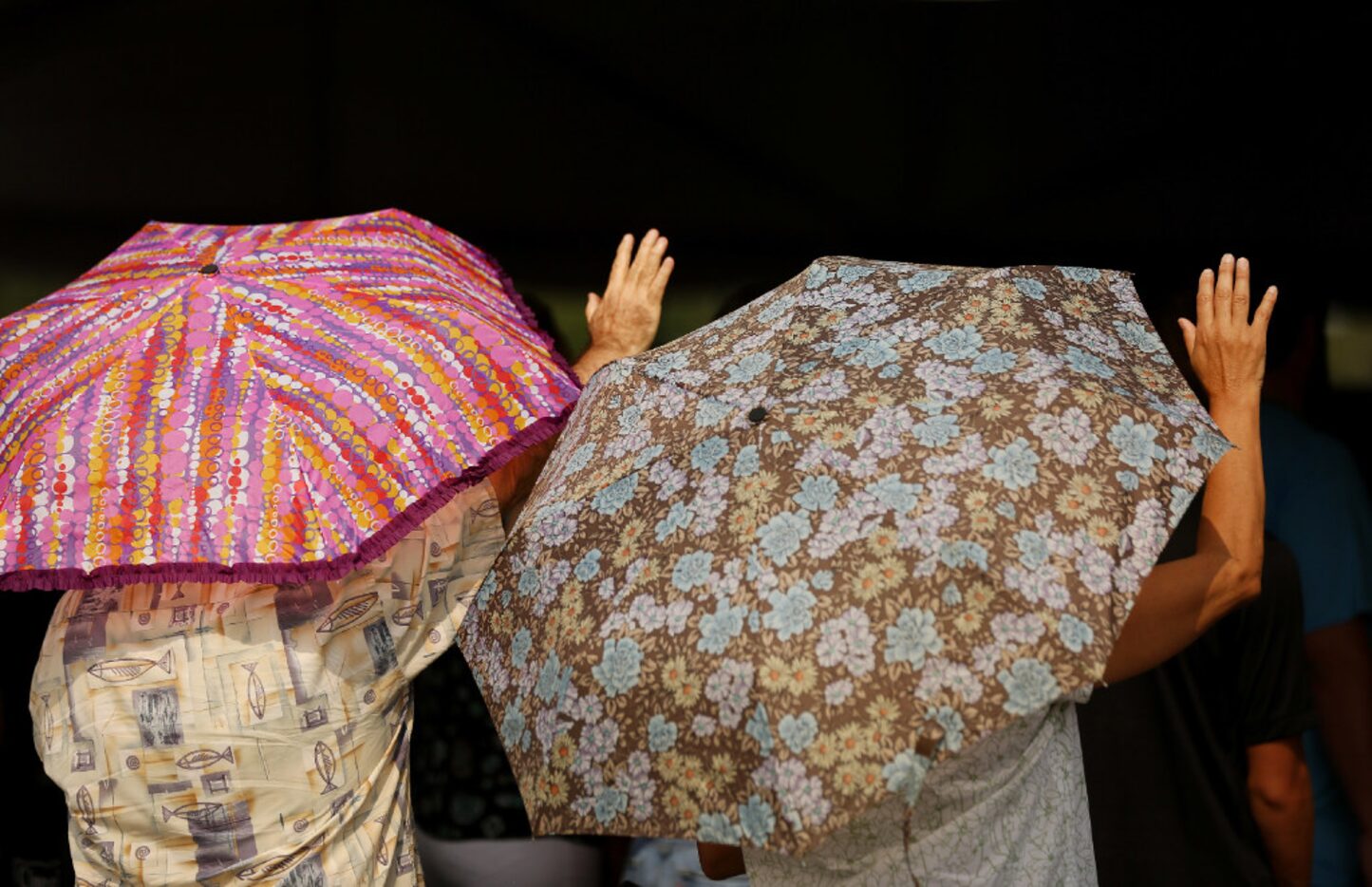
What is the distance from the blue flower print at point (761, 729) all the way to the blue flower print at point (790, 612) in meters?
0.09

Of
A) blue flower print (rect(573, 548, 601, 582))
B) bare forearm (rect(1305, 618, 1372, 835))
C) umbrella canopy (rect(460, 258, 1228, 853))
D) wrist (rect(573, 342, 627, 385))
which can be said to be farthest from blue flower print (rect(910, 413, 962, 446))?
bare forearm (rect(1305, 618, 1372, 835))

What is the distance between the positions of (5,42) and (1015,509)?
98.7 inches

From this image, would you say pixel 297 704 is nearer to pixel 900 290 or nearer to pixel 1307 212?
pixel 900 290

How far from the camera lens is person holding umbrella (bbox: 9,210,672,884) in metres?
2.21

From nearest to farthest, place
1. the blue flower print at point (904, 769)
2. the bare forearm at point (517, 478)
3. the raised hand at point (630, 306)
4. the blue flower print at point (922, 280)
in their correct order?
the blue flower print at point (904, 769) → the blue flower print at point (922, 280) → the bare forearm at point (517, 478) → the raised hand at point (630, 306)

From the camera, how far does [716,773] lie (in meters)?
1.83

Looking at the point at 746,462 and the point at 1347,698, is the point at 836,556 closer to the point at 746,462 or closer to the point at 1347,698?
the point at 746,462

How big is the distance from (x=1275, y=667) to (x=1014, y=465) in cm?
135

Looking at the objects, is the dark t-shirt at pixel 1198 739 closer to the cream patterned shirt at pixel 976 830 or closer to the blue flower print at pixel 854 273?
the cream patterned shirt at pixel 976 830

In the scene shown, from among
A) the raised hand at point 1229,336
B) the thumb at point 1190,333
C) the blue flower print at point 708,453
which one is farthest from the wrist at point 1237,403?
the blue flower print at point 708,453

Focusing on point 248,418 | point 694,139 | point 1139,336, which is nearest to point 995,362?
point 1139,336

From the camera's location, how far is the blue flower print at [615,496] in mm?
2008

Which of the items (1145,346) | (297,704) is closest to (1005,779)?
(1145,346)

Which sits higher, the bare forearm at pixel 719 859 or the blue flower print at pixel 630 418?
the blue flower print at pixel 630 418
